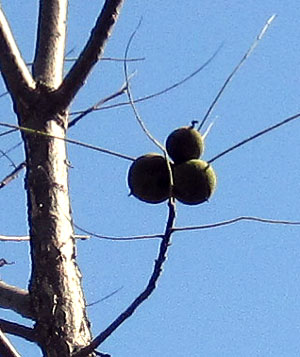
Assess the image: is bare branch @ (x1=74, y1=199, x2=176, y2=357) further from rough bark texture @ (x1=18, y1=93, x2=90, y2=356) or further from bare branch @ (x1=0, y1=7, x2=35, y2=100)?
bare branch @ (x1=0, y1=7, x2=35, y2=100)

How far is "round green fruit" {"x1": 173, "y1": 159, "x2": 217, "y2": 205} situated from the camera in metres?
1.85

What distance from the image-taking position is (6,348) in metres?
1.94

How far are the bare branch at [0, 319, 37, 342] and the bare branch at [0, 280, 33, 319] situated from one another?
37mm

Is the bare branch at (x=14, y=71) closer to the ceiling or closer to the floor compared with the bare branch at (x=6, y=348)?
closer to the ceiling

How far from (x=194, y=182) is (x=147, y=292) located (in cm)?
22

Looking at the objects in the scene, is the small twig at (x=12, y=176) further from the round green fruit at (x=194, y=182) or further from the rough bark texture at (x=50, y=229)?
the round green fruit at (x=194, y=182)

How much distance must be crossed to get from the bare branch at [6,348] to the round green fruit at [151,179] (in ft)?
1.21

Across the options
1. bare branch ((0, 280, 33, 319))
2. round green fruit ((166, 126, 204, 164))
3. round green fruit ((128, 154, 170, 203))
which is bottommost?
bare branch ((0, 280, 33, 319))

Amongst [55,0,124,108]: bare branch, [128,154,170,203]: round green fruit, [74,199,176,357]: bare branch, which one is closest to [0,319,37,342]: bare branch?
[74,199,176,357]: bare branch

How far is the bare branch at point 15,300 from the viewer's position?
6.82 ft

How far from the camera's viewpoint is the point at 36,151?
2.18 metres

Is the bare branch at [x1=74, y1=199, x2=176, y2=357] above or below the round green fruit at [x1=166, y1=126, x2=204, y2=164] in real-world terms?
below

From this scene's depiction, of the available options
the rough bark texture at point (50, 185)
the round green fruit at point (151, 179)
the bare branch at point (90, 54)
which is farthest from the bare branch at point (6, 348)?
the bare branch at point (90, 54)

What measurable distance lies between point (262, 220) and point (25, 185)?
58cm
